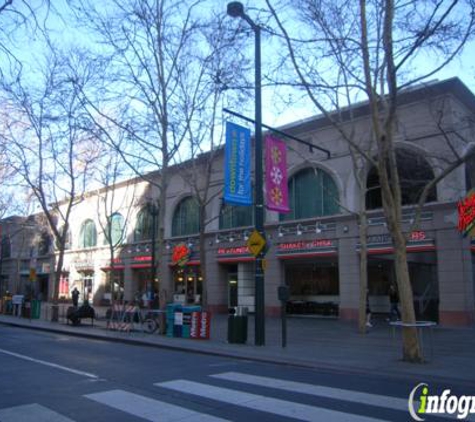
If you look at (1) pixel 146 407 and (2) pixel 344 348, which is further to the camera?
(2) pixel 344 348

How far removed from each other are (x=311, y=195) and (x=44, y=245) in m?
36.6

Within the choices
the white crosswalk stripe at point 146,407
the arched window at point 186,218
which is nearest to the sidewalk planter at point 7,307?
the arched window at point 186,218

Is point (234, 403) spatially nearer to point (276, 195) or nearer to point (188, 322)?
point (276, 195)

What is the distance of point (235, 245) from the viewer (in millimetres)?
30625

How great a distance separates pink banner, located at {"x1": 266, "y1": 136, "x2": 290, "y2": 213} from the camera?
15.6 m

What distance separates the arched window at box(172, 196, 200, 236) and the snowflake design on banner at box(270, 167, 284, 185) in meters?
18.7

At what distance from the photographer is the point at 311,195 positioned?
27.5 meters

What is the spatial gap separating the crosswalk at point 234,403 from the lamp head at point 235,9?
962 centimetres

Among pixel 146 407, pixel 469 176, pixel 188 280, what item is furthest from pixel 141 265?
pixel 146 407

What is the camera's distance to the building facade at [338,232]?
69.9ft

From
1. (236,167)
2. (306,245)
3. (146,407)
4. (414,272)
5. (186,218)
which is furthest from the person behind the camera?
(186,218)

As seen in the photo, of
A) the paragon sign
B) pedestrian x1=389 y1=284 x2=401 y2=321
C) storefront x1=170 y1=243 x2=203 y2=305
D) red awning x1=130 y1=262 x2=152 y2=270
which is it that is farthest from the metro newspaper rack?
red awning x1=130 y1=262 x2=152 y2=270

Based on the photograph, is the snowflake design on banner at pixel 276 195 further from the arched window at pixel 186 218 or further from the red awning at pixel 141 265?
the red awning at pixel 141 265

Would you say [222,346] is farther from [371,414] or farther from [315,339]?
[371,414]
